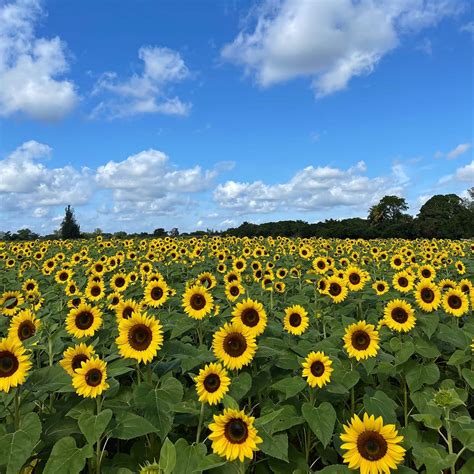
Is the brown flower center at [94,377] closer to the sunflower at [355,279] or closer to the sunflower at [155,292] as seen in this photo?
the sunflower at [155,292]

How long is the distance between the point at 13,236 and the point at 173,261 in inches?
1357

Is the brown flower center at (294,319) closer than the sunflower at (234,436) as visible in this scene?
No

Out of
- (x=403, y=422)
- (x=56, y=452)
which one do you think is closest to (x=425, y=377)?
(x=403, y=422)

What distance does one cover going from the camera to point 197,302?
5594 mm

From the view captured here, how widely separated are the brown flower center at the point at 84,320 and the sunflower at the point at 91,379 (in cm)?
147

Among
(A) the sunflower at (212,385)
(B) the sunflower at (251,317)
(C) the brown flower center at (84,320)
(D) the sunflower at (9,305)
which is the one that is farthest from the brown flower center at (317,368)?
(D) the sunflower at (9,305)

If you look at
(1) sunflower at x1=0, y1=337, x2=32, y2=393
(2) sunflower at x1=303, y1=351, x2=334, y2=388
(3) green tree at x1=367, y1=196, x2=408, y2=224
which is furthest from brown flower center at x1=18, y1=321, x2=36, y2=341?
(3) green tree at x1=367, y1=196, x2=408, y2=224

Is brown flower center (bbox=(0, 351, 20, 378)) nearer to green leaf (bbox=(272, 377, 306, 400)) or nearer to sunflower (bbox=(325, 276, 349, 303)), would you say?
green leaf (bbox=(272, 377, 306, 400))

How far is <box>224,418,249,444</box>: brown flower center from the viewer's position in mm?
3311

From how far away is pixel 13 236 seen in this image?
139ft

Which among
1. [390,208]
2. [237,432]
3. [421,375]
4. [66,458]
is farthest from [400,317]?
[390,208]

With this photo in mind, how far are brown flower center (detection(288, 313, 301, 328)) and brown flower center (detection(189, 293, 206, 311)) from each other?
3.87ft

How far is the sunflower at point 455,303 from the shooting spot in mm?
6203

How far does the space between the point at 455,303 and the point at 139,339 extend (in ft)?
14.9
